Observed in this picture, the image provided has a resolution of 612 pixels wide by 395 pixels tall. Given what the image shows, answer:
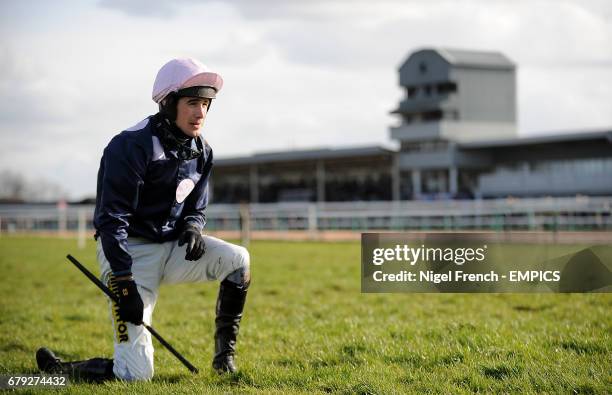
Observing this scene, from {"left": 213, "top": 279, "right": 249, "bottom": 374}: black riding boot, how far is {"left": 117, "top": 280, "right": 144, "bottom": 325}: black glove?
0.61 metres

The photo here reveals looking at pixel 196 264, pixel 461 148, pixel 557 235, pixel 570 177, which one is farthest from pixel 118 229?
pixel 461 148

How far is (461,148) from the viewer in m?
56.2

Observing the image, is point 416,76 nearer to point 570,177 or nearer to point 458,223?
point 570,177

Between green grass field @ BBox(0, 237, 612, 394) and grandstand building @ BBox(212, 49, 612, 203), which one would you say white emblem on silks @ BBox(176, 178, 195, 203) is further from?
grandstand building @ BBox(212, 49, 612, 203)

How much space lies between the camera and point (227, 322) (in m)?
5.30

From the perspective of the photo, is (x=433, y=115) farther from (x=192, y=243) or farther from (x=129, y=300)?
(x=129, y=300)

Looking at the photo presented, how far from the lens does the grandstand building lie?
49656 millimetres

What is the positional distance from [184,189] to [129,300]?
805mm

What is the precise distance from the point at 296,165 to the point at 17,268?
45560 millimetres

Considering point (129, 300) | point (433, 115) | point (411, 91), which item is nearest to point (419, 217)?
point (129, 300)

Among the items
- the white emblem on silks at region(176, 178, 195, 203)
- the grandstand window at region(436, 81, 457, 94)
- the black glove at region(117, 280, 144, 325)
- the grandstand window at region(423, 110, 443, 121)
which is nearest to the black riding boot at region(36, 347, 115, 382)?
the black glove at region(117, 280, 144, 325)

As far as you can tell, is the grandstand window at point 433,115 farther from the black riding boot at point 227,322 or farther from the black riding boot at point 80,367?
the black riding boot at point 80,367

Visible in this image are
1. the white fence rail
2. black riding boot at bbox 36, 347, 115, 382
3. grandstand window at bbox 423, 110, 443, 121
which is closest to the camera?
black riding boot at bbox 36, 347, 115, 382

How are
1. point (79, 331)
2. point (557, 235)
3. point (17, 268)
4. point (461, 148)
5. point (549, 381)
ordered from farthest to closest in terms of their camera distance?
point (461, 148) → point (557, 235) → point (17, 268) → point (79, 331) → point (549, 381)
